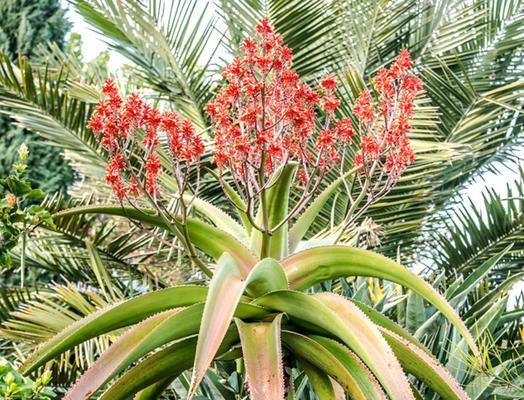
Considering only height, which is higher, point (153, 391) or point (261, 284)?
point (261, 284)

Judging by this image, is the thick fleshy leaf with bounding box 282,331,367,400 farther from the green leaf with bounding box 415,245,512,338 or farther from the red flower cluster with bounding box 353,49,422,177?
the green leaf with bounding box 415,245,512,338

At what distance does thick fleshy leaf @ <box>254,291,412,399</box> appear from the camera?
7.33ft

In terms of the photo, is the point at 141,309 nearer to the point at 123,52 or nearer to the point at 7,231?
the point at 7,231

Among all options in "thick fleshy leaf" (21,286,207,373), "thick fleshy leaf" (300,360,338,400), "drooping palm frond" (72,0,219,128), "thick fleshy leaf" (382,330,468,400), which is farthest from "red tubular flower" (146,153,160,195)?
"drooping palm frond" (72,0,219,128)

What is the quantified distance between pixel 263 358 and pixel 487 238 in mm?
4506

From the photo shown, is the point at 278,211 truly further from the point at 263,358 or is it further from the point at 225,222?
the point at 263,358

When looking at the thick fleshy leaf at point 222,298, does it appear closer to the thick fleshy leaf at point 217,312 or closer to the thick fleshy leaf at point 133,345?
the thick fleshy leaf at point 217,312

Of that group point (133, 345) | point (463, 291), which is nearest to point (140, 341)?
point (133, 345)

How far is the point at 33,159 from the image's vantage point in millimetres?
11102

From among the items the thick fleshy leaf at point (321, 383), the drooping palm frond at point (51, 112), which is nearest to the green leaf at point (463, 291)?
the thick fleshy leaf at point (321, 383)

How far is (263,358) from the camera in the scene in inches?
95.1

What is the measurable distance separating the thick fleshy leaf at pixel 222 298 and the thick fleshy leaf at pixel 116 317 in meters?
0.17

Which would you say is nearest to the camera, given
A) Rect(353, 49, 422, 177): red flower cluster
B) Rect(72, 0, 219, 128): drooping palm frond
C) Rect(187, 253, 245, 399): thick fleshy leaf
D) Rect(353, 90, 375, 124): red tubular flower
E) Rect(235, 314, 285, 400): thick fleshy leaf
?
Rect(187, 253, 245, 399): thick fleshy leaf

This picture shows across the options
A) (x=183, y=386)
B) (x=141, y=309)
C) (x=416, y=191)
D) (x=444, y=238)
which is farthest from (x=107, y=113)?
(x=444, y=238)
